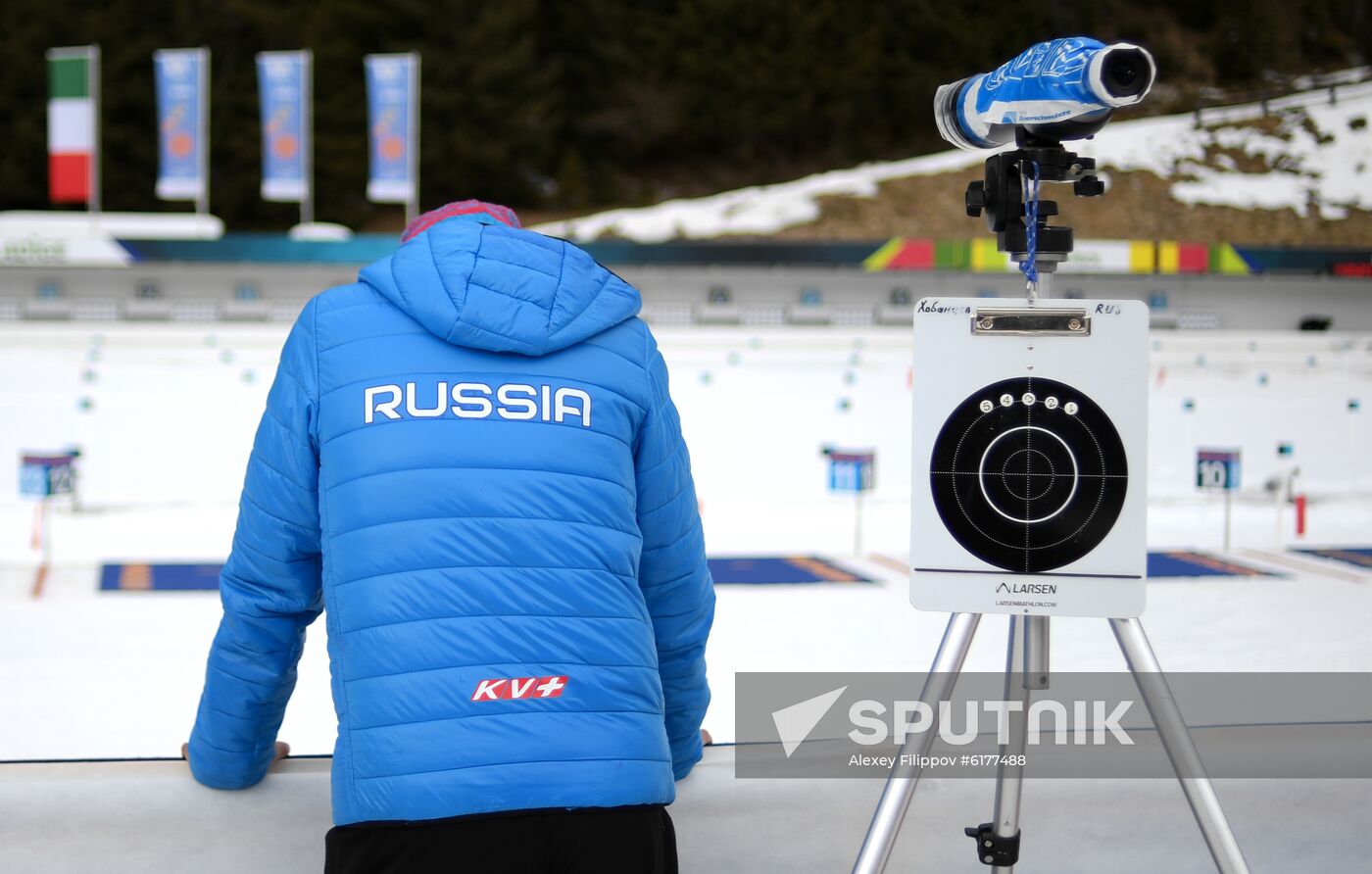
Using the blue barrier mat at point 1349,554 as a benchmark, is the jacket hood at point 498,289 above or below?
above

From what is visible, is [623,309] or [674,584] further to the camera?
[674,584]

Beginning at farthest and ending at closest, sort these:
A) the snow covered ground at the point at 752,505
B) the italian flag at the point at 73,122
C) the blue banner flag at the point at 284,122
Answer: the blue banner flag at the point at 284,122 < the italian flag at the point at 73,122 < the snow covered ground at the point at 752,505

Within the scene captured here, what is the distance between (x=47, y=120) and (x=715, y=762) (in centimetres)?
3080

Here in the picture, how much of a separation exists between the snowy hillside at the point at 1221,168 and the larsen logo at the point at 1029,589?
23077 millimetres

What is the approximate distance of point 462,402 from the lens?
1399 mm

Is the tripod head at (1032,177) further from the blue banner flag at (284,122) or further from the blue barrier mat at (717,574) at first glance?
the blue banner flag at (284,122)

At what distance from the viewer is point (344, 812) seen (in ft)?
4.49

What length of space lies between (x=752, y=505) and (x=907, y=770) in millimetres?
A: 6943

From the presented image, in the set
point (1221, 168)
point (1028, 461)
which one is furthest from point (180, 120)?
point (1221, 168)

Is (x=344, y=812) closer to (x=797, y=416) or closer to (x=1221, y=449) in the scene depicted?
(x=1221, y=449)

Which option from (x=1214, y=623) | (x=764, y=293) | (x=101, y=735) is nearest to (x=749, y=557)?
(x=1214, y=623)

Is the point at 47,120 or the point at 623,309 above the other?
the point at 47,120

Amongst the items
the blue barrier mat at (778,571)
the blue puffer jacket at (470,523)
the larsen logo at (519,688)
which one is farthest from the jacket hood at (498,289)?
the blue barrier mat at (778,571)

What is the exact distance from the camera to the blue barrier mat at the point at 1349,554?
252 inches
